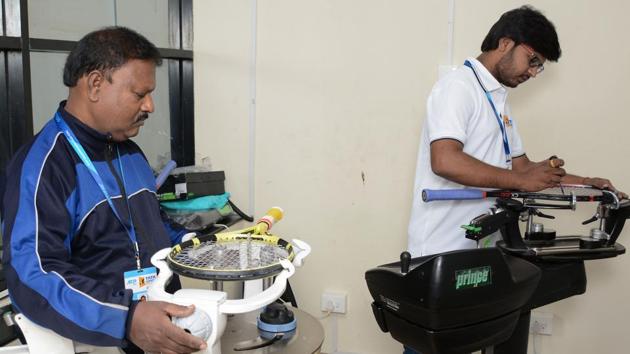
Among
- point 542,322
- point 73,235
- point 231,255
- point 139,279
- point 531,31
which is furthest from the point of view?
point 542,322

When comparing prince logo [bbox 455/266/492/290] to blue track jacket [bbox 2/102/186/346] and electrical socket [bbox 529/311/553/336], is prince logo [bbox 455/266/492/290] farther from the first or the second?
electrical socket [bbox 529/311/553/336]

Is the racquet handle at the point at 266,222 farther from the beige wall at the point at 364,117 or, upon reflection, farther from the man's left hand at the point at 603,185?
the beige wall at the point at 364,117

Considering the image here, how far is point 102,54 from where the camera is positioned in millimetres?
1205

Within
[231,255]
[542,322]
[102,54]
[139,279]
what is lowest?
[542,322]

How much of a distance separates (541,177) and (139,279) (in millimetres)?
1243

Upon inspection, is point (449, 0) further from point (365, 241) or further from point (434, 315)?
point (434, 315)

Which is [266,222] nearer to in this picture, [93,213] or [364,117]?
[93,213]

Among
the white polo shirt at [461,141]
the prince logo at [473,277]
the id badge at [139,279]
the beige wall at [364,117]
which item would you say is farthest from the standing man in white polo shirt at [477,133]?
the id badge at [139,279]

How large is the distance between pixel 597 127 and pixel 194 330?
7.21 feet

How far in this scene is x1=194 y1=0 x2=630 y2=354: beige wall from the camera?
8.00 feet

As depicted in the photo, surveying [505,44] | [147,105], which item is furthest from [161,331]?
[505,44]

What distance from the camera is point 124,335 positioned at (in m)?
1.02

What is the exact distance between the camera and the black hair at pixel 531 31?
181cm

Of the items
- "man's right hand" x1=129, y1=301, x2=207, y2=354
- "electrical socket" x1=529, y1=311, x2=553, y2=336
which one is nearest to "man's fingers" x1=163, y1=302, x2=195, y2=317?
"man's right hand" x1=129, y1=301, x2=207, y2=354
